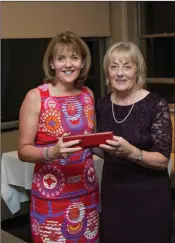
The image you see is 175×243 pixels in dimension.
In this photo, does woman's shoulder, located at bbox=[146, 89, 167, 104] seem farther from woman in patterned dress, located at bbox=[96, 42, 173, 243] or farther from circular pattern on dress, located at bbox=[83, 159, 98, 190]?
circular pattern on dress, located at bbox=[83, 159, 98, 190]

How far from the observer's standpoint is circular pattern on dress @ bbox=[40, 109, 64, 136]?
147 cm

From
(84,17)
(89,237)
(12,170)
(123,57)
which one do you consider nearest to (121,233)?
(89,237)

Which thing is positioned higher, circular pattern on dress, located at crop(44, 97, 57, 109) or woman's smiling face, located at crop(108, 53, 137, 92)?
woman's smiling face, located at crop(108, 53, 137, 92)

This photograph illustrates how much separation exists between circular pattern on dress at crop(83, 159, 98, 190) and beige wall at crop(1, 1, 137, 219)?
1.84 meters

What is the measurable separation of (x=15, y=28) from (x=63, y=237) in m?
2.30

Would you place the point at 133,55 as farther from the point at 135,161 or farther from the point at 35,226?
the point at 35,226

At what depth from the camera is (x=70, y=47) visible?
1.48 metres

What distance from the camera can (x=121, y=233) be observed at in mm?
1523

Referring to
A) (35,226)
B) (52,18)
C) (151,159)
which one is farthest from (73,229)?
(52,18)

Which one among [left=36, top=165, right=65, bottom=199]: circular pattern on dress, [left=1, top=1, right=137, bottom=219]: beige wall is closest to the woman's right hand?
[left=36, top=165, right=65, bottom=199]: circular pattern on dress

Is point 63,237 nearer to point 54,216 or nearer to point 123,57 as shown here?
point 54,216

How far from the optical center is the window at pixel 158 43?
13.2 ft

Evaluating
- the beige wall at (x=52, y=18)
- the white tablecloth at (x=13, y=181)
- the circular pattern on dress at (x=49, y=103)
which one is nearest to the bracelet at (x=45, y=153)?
the circular pattern on dress at (x=49, y=103)

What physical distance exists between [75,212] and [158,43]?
3032 mm
